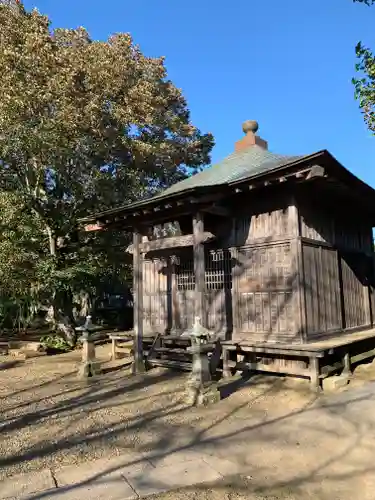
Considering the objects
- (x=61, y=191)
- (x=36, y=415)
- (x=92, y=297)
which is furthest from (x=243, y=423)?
(x=92, y=297)

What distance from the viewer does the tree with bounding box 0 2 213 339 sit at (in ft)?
43.8

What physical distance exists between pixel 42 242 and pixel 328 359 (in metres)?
10.6

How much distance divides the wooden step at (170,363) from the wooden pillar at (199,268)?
127 cm

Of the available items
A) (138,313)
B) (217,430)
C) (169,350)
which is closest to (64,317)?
(138,313)

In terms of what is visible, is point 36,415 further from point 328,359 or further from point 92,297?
point 92,297

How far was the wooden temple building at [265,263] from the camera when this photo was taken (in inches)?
313

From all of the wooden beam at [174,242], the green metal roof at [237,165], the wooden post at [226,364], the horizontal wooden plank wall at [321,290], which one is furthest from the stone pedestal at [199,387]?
the green metal roof at [237,165]

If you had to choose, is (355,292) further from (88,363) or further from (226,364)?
(88,363)

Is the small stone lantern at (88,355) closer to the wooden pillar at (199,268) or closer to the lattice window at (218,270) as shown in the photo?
the wooden pillar at (199,268)

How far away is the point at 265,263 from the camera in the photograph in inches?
337

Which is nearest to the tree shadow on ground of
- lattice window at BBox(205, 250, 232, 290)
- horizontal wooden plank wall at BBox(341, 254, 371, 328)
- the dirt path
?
the dirt path

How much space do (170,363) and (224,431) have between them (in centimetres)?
365

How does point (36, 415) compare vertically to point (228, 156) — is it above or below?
below

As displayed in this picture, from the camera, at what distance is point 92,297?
925 inches
